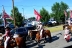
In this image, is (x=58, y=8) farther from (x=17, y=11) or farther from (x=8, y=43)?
(x=8, y=43)

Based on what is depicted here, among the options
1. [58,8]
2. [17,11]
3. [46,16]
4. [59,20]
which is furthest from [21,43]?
[58,8]

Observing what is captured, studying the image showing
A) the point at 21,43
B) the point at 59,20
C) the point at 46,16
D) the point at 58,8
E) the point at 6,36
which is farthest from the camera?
the point at 58,8

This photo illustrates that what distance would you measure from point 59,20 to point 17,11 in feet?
75.0

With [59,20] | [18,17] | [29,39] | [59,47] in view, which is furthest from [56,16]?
[59,47]

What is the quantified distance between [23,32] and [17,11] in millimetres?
24520

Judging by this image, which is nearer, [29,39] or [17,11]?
[29,39]

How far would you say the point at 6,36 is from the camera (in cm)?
1398

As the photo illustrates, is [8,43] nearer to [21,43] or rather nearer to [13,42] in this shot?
[13,42]

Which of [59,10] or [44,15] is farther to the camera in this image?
[59,10]

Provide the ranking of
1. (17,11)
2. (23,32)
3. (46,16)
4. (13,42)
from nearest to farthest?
(13,42) → (23,32) → (17,11) → (46,16)

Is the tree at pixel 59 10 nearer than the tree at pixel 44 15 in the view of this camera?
No

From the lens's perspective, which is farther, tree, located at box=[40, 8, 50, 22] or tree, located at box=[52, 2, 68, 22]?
tree, located at box=[52, 2, 68, 22]

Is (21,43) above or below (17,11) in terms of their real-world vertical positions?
below

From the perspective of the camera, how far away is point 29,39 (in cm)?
2423
